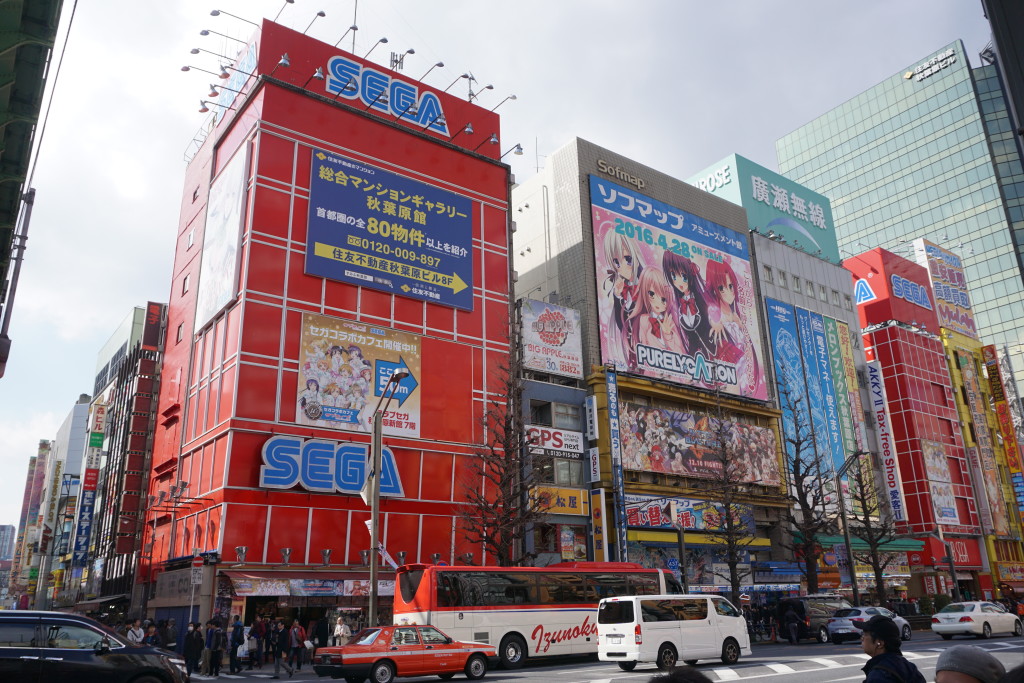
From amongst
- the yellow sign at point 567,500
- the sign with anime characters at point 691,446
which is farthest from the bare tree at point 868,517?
the yellow sign at point 567,500

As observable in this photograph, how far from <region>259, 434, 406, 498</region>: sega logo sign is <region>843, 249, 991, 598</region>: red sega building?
138ft

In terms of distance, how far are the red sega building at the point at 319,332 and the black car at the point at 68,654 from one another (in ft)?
54.8

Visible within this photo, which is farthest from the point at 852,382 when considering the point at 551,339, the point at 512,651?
the point at 512,651

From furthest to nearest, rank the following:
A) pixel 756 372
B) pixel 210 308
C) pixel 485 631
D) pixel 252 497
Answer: pixel 756 372
pixel 210 308
pixel 252 497
pixel 485 631

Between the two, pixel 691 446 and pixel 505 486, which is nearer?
pixel 505 486

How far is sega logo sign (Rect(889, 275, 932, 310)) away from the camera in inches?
2527

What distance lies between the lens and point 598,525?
3950 centimetres

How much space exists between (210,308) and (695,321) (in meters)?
28.8

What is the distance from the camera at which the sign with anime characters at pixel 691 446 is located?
42.8 m

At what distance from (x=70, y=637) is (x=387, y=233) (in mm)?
26718

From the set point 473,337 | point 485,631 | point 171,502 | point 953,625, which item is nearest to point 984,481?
point 953,625

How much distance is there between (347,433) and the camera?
3319cm

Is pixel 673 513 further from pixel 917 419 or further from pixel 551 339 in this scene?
pixel 917 419

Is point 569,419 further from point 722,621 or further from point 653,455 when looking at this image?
point 722,621
